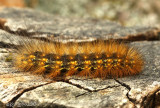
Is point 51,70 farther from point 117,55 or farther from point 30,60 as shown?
point 117,55

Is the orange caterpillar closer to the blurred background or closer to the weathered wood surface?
the weathered wood surface

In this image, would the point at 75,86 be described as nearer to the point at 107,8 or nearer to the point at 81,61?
the point at 81,61

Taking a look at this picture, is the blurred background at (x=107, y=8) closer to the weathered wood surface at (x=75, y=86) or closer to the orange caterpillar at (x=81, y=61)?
the weathered wood surface at (x=75, y=86)

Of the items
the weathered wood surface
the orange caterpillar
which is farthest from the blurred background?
the orange caterpillar

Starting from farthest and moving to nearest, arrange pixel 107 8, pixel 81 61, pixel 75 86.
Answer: pixel 107 8 < pixel 81 61 < pixel 75 86

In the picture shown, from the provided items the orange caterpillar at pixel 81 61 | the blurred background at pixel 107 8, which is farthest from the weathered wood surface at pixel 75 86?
the blurred background at pixel 107 8

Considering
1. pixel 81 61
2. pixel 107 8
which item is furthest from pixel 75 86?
pixel 107 8
